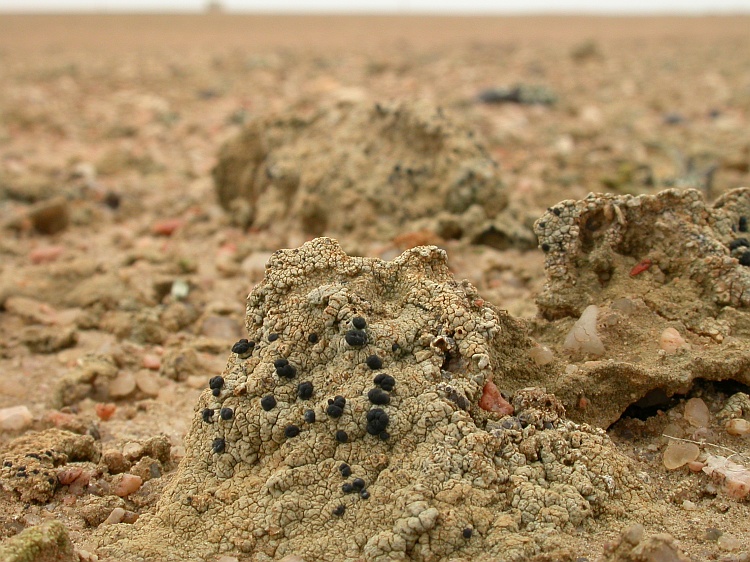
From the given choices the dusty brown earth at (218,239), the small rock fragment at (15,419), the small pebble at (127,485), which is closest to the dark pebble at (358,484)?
the dusty brown earth at (218,239)

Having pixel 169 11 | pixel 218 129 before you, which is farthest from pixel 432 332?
pixel 169 11

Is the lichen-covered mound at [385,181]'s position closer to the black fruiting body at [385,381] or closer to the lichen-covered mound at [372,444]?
the lichen-covered mound at [372,444]

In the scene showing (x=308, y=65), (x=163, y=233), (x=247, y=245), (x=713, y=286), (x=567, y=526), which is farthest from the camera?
(x=308, y=65)

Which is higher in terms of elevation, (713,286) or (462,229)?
(713,286)

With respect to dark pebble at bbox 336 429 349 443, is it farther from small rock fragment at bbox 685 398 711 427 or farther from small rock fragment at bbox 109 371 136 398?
small rock fragment at bbox 109 371 136 398

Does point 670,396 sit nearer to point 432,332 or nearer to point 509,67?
point 432,332

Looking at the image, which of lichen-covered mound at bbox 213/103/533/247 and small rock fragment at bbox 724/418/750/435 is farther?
lichen-covered mound at bbox 213/103/533/247

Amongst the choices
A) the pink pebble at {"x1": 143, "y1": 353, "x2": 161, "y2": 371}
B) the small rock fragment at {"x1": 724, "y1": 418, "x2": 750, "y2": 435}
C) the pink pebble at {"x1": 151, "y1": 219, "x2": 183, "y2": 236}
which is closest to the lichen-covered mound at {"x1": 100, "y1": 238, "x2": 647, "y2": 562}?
the small rock fragment at {"x1": 724, "y1": 418, "x2": 750, "y2": 435}

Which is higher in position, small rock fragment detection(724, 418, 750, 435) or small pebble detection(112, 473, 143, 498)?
small rock fragment detection(724, 418, 750, 435)
